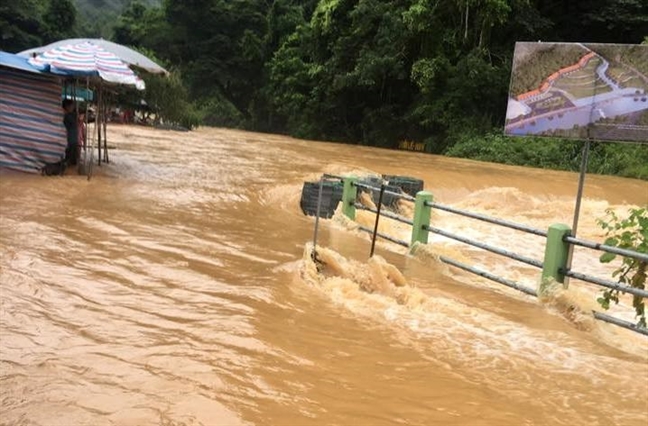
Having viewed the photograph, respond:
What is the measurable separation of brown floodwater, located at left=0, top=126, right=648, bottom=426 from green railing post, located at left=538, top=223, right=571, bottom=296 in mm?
188

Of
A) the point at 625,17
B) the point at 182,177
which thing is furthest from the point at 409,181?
the point at 625,17

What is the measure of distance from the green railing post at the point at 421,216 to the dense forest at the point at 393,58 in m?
16.7

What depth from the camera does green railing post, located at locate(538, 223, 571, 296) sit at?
6.10m

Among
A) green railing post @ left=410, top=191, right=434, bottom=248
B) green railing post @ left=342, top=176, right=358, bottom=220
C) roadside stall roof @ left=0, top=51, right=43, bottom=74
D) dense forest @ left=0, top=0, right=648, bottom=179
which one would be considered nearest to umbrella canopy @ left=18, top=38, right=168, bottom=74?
roadside stall roof @ left=0, top=51, right=43, bottom=74

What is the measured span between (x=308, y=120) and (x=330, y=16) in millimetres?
8307

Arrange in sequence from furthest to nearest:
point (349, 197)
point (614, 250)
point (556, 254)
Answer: point (349, 197), point (556, 254), point (614, 250)

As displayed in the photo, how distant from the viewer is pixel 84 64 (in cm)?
1122

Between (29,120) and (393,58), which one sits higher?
(393,58)

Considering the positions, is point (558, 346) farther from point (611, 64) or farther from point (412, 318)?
point (611, 64)

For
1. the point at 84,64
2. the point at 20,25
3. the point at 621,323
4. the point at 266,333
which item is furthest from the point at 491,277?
the point at 20,25

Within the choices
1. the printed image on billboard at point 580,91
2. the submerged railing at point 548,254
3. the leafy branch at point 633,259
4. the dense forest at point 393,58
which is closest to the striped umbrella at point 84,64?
the submerged railing at point 548,254

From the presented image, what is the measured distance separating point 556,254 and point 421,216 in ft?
7.34

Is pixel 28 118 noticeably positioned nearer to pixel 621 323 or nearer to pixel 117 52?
pixel 117 52

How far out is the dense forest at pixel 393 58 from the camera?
27.8 m
